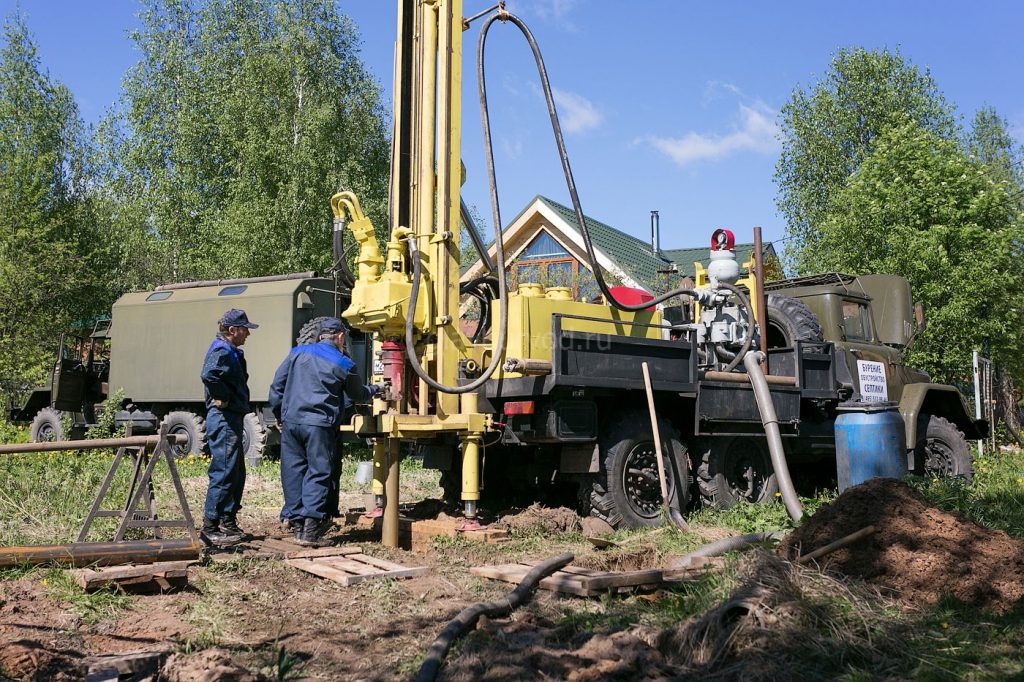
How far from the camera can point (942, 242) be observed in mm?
17984

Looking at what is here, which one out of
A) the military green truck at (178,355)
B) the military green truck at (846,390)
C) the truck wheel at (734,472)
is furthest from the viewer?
the military green truck at (178,355)

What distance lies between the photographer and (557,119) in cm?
834

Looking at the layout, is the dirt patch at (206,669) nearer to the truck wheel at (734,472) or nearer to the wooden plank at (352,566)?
the wooden plank at (352,566)

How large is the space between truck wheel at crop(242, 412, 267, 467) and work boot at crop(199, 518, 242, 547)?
6.95 m

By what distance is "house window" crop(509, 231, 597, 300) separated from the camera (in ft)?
78.5

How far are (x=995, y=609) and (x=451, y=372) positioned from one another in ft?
14.0

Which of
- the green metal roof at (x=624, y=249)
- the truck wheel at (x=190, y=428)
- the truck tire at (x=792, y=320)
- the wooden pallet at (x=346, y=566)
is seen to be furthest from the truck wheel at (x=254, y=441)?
the green metal roof at (x=624, y=249)

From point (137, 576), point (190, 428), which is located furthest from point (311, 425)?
point (190, 428)

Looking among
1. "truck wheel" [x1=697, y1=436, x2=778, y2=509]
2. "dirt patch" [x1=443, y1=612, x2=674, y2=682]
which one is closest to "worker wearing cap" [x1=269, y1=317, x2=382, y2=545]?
"dirt patch" [x1=443, y1=612, x2=674, y2=682]

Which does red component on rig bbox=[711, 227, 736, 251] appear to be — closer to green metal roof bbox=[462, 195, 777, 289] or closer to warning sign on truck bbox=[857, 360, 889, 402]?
warning sign on truck bbox=[857, 360, 889, 402]

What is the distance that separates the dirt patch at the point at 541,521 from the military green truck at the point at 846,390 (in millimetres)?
1537

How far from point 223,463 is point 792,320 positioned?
19.5 ft

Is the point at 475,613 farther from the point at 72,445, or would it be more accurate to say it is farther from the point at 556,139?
the point at 556,139

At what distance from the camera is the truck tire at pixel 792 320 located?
32.5ft
